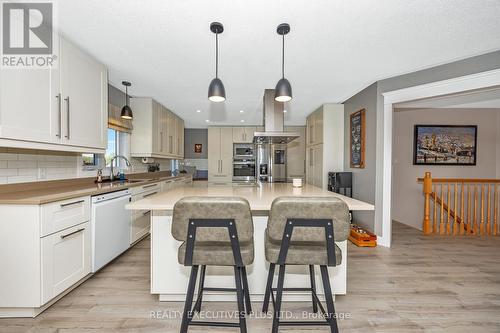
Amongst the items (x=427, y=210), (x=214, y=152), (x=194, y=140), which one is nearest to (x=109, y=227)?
(x=214, y=152)

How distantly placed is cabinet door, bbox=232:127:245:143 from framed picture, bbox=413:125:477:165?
3.73m

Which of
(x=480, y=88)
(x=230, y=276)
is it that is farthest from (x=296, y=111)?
(x=230, y=276)

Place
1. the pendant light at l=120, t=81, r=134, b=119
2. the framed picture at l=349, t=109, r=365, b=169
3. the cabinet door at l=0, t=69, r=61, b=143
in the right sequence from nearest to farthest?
the cabinet door at l=0, t=69, r=61, b=143, the pendant light at l=120, t=81, r=134, b=119, the framed picture at l=349, t=109, r=365, b=169

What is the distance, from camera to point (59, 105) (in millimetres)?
2070

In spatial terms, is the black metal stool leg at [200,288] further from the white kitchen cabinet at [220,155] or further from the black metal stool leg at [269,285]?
the white kitchen cabinet at [220,155]

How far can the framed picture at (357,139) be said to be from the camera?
3654mm

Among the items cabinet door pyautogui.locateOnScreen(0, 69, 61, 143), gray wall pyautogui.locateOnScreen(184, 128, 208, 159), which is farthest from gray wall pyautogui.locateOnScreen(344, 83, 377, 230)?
gray wall pyautogui.locateOnScreen(184, 128, 208, 159)

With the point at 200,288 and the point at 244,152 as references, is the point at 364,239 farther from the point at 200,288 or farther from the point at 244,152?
the point at 244,152

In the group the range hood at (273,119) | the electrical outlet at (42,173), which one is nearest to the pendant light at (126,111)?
the electrical outlet at (42,173)

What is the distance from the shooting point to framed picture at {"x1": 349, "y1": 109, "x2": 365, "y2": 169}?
3654 millimetres

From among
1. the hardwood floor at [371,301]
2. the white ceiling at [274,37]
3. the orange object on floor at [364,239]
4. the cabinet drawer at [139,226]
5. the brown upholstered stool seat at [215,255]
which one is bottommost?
the hardwood floor at [371,301]

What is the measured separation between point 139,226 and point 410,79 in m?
4.02

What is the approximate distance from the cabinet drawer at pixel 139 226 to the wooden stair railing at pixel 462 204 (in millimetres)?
4411

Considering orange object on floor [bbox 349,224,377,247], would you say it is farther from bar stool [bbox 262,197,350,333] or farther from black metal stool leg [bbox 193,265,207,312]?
black metal stool leg [bbox 193,265,207,312]
